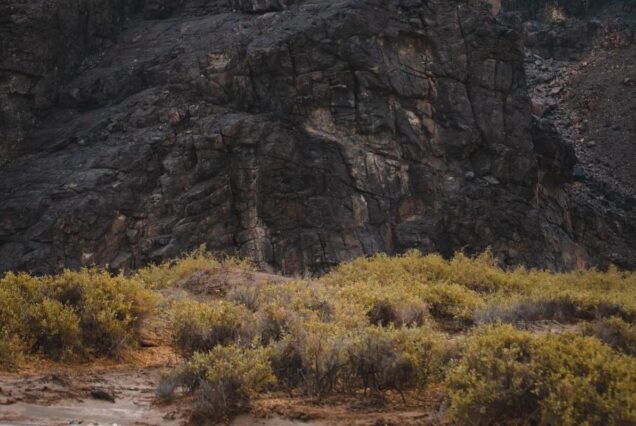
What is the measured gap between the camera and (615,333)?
28.2 feet

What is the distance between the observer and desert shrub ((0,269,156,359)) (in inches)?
328

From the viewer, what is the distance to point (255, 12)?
35.3 metres

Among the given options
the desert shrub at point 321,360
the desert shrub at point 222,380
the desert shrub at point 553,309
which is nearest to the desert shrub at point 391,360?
the desert shrub at point 321,360

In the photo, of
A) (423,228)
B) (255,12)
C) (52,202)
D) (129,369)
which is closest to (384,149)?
(423,228)

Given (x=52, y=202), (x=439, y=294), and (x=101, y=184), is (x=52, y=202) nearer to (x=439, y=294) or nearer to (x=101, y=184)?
(x=101, y=184)

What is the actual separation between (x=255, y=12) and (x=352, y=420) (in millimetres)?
31919

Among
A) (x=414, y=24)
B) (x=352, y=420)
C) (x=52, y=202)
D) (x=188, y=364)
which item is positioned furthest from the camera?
(x=414, y=24)

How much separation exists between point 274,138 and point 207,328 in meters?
21.4

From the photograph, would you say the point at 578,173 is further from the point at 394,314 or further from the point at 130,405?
the point at 130,405

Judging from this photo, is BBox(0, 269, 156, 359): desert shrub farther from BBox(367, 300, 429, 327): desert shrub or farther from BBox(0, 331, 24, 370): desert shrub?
BBox(367, 300, 429, 327): desert shrub

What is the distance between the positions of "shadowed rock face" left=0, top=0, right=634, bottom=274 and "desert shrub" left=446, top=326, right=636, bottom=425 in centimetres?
2150

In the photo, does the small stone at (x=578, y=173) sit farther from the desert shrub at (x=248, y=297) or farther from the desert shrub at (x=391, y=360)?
the desert shrub at (x=391, y=360)

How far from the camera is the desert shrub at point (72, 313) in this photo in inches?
328

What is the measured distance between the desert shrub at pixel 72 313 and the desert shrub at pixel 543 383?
479 cm
